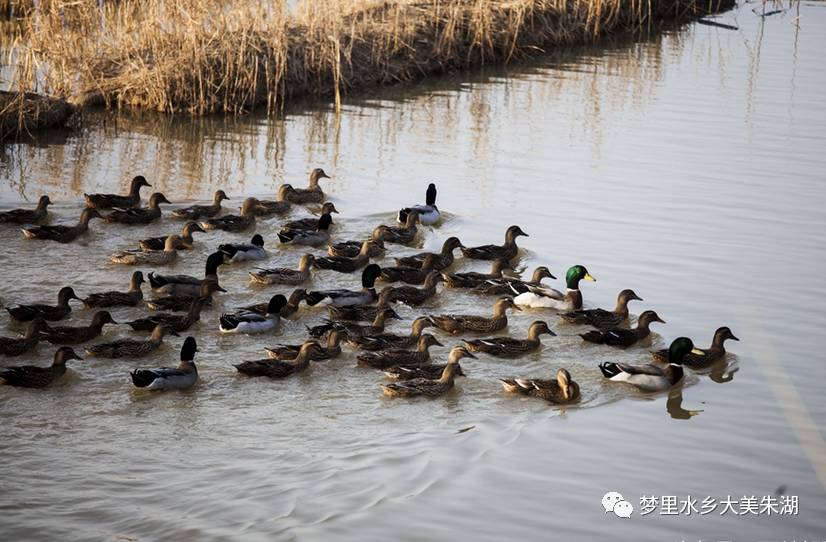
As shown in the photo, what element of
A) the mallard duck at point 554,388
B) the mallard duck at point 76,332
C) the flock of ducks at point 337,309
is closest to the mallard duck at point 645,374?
the flock of ducks at point 337,309

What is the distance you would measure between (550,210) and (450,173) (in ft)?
7.76

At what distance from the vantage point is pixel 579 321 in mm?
13898

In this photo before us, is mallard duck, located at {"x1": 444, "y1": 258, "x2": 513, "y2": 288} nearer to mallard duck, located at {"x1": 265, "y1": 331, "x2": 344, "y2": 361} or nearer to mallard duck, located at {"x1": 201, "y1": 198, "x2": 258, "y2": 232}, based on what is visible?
mallard duck, located at {"x1": 265, "y1": 331, "x2": 344, "y2": 361}

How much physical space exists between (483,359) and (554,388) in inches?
56.5

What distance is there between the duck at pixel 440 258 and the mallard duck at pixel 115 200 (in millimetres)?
4074

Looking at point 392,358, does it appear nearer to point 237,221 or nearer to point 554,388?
point 554,388

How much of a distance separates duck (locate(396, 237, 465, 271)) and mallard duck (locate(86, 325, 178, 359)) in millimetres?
4074

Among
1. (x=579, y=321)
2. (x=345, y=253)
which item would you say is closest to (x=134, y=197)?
(x=345, y=253)

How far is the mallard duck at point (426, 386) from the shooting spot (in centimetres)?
1162

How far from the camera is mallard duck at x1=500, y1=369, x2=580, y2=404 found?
456 inches

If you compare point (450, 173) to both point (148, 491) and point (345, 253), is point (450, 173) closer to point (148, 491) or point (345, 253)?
point (345, 253)

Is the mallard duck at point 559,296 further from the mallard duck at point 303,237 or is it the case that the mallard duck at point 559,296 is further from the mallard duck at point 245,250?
the mallard duck at point 245,250

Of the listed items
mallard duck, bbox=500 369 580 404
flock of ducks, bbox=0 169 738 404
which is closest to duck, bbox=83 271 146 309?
flock of ducks, bbox=0 169 738 404

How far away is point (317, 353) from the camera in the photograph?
487 inches
